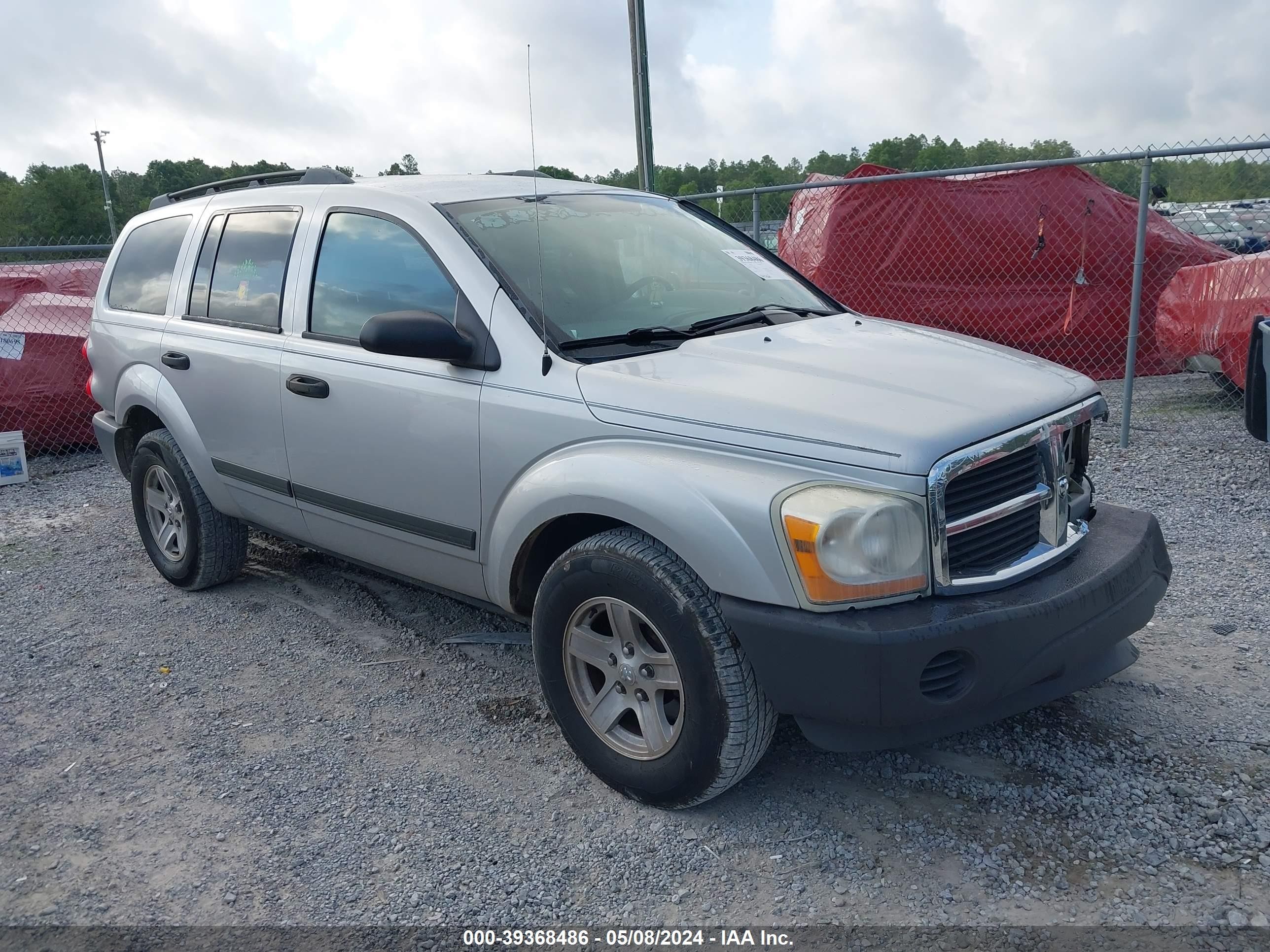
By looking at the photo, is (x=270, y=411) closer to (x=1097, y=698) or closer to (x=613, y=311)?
(x=613, y=311)

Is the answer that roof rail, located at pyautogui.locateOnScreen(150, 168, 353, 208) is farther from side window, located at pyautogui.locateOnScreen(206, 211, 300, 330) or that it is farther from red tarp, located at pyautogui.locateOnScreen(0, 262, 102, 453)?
red tarp, located at pyautogui.locateOnScreen(0, 262, 102, 453)

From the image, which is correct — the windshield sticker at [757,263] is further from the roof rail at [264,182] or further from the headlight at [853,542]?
the headlight at [853,542]

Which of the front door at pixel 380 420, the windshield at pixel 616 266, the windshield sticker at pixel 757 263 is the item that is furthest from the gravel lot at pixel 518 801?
the windshield sticker at pixel 757 263

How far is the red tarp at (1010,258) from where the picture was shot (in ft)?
30.4

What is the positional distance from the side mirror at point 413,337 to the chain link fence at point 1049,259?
205 inches

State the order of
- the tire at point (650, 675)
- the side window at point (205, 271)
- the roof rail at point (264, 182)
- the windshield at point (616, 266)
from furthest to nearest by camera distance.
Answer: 1. the side window at point (205, 271)
2. the roof rail at point (264, 182)
3. the windshield at point (616, 266)
4. the tire at point (650, 675)

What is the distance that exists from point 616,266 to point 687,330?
43cm

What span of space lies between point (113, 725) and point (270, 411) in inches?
51.7

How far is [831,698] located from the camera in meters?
2.53

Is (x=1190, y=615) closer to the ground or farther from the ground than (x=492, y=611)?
closer to the ground

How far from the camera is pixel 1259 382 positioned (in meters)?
4.87

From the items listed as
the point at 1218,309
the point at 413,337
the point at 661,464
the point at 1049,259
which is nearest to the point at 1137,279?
the point at 1218,309

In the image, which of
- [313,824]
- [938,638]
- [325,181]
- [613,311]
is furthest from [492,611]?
[325,181]

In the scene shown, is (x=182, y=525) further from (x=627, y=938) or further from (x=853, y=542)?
(x=853, y=542)
